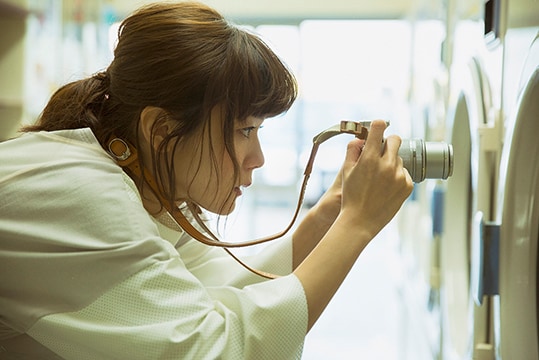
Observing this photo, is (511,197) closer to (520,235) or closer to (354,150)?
(520,235)

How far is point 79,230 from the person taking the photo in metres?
0.90

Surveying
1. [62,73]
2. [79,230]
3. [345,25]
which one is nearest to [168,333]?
[79,230]

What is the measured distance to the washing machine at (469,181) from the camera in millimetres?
1269

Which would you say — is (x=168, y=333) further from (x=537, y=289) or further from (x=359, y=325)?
(x=359, y=325)

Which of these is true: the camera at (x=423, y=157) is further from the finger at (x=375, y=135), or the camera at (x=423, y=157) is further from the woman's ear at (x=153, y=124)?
the woman's ear at (x=153, y=124)

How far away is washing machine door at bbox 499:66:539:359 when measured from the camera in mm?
1037

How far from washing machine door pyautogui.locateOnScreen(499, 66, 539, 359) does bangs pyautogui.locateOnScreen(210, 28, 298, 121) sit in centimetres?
32

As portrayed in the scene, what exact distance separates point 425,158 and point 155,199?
1.30ft

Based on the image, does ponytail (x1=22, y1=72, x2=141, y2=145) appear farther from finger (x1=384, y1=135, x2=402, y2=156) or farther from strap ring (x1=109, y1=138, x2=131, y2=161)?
finger (x1=384, y1=135, x2=402, y2=156)

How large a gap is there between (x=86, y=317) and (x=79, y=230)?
103mm

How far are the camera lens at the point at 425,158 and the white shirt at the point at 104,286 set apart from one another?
10.3 inches

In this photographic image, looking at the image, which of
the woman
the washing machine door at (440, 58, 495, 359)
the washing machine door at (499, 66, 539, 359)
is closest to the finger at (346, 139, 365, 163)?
the woman

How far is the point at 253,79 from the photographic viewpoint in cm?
101

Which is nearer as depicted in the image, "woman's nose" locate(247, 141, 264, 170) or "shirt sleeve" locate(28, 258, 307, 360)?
"shirt sleeve" locate(28, 258, 307, 360)
